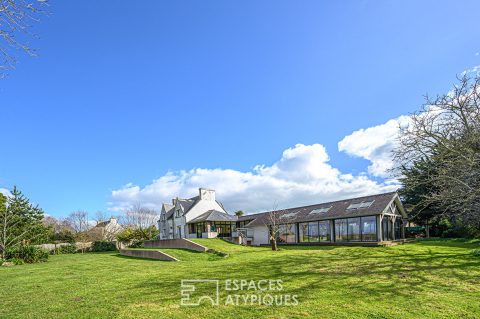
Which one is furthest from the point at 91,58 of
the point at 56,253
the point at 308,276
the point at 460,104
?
the point at 56,253

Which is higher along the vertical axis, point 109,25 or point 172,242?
point 109,25

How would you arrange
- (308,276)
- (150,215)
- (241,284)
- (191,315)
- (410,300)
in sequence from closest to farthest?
(191,315) < (410,300) < (241,284) < (308,276) < (150,215)

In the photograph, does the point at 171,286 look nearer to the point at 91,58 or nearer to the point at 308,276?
the point at 308,276

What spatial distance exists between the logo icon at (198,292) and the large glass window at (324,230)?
20.6 meters

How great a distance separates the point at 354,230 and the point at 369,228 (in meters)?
1.48

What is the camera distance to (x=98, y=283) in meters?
11.8

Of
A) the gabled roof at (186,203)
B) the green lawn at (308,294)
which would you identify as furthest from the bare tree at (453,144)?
the gabled roof at (186,203)

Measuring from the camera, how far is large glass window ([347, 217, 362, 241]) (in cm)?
2658

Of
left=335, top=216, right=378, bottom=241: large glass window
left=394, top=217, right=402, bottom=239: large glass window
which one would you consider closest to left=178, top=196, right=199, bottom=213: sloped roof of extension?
left=335, top=216, right=378, bottom=241: large glass window

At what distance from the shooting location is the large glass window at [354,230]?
2658cm

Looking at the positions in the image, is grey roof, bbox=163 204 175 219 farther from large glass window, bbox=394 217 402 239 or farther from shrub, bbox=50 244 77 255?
large glass window, bbox=394 217 402 239

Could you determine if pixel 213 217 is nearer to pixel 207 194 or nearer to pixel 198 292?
pixel 207 194

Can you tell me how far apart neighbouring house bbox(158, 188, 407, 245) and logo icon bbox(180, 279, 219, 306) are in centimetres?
1881

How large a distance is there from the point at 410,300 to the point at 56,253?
40.8 metres
